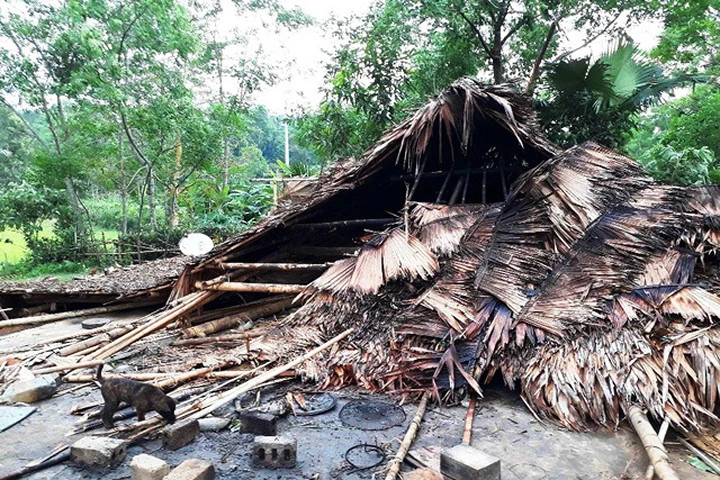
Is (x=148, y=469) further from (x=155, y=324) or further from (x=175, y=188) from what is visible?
(x=175, y=188)

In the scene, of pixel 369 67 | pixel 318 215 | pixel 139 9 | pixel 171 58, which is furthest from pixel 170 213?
pixel 318 215

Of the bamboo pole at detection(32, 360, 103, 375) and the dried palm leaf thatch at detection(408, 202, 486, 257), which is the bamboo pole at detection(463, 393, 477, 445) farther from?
the bamboo pole at detection(32, 360, 103, 375)

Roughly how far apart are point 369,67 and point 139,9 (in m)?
6.59

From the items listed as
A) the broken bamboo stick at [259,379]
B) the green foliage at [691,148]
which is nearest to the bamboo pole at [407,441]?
the broken bamboo stick at [259,379]

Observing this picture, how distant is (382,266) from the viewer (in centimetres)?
418

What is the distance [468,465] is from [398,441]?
67 cm

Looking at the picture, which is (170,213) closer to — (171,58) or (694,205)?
(171,58)

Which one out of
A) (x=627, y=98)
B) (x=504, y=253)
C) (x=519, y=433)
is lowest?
(x=519, y=433)

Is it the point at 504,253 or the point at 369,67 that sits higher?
the point at 369,67

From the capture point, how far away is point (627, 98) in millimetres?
7793

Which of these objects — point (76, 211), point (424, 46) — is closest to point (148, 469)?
point (424, 46)

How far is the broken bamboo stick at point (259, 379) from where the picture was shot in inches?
125

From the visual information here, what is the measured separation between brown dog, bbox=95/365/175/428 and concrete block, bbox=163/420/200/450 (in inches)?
6.7

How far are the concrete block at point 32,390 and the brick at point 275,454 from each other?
2439mm
